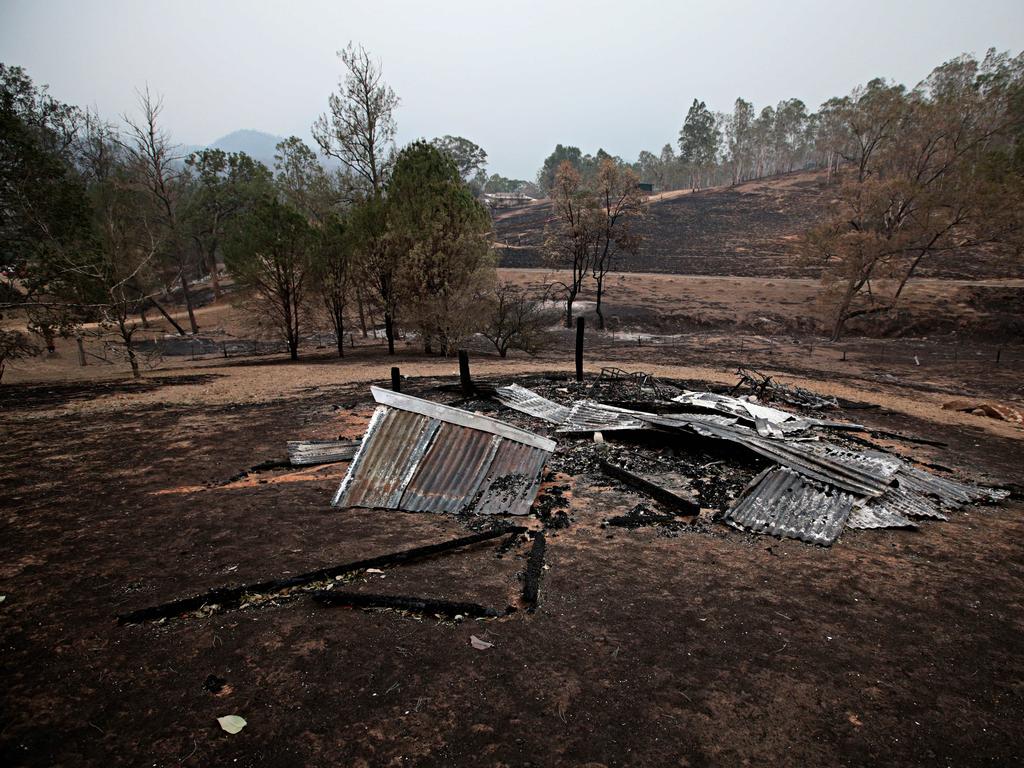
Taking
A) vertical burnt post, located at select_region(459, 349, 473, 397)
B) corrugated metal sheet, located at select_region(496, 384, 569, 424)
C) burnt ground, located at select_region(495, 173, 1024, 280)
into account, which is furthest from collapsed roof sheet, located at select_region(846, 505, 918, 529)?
burnt ground, located at select_region(495, 173, 1024, 280)

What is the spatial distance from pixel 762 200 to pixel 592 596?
263ft

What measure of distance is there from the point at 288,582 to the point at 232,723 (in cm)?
170

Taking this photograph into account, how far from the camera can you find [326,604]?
4992 millimetres

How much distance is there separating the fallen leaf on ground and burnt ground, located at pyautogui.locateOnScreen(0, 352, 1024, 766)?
0.20 ft

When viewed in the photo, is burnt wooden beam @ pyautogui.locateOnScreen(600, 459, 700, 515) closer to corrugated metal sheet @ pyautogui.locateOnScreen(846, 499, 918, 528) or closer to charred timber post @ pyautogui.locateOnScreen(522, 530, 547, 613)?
corrugated metal sheet @ pyautogui.locateOnScreen(846, 499, 918, 528)

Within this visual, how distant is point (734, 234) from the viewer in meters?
61.5

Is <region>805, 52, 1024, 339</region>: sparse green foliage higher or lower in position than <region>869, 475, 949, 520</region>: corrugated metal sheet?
higher

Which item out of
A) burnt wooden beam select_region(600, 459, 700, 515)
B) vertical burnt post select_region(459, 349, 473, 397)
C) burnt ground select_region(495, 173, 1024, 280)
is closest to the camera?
burnt wooden beam select_region(600, 459, 700, 515)

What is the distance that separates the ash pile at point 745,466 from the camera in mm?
6945

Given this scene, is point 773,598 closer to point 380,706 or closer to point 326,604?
point 380,706

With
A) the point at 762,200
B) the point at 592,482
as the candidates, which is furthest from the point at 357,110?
the point at 762,200

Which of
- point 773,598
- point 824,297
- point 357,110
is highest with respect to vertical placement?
point 357,110

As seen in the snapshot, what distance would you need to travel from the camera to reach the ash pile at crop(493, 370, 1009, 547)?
22.8 ft

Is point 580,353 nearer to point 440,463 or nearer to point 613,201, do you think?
point 440,463
